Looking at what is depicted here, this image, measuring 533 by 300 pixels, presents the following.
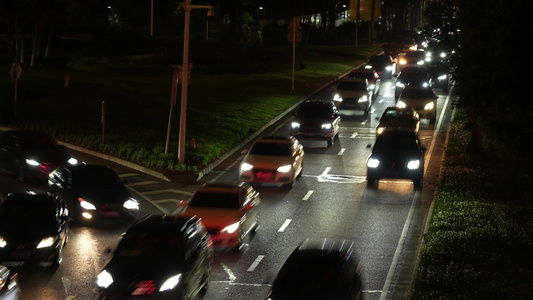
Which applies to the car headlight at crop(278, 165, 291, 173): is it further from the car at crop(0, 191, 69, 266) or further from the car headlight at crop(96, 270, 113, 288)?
the car headlight at crop(96, 270, 113, 288)

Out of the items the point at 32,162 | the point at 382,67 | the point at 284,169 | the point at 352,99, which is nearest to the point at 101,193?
the point at 32,162

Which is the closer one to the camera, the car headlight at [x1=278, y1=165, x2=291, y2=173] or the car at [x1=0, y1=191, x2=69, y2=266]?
the car at [x1=0, y1=191, x2=69, y2=266]

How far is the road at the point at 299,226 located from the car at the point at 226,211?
1.16ft

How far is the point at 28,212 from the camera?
20.0m

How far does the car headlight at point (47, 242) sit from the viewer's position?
19.1 m

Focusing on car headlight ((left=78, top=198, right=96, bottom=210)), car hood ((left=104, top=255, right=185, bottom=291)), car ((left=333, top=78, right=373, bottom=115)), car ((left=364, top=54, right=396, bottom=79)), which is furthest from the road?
car ((left=364, top=54, right=396, bottom=79))

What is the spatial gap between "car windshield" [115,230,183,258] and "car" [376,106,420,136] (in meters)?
21.6

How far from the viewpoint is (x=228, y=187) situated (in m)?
22.4

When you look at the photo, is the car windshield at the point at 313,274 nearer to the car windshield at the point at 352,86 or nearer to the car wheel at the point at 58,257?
the car wheel at the point at 58,257

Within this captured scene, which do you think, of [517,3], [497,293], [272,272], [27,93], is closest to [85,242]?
[272,272]

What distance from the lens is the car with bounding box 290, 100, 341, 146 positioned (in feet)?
120

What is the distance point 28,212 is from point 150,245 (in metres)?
4.55

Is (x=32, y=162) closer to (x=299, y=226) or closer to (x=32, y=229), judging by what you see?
(x=32, y=229)

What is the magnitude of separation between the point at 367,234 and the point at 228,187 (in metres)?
4.05
